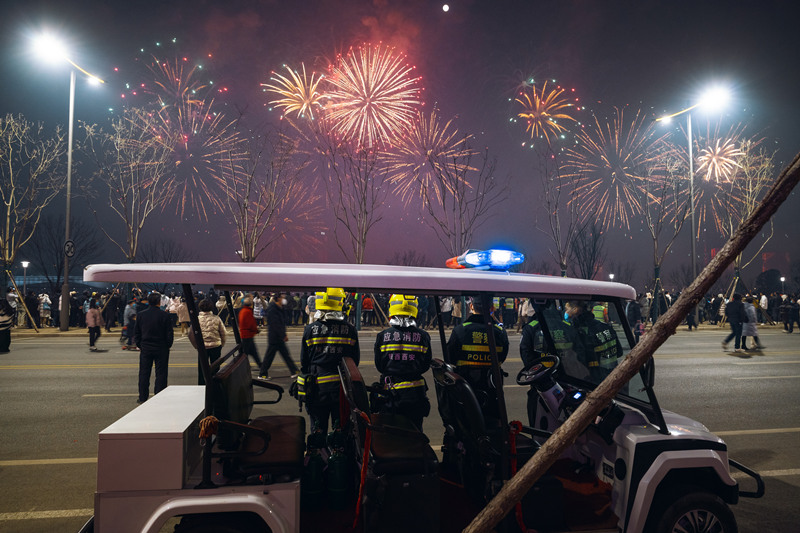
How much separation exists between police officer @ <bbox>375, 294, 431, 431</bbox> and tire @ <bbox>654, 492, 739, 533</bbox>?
8.20ft

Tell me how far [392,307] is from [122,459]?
3031 millimetres

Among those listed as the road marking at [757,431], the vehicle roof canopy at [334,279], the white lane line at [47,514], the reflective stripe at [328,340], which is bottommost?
the road marking at [757,431]

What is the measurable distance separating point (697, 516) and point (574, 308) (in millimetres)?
1712

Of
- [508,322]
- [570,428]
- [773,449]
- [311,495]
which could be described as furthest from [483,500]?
[508,322]

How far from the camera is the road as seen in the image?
15.2ft

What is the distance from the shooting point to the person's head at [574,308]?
4168 millimetres

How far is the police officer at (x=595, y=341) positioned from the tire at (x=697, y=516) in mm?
1022

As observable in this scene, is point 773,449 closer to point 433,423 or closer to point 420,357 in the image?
point 433,423

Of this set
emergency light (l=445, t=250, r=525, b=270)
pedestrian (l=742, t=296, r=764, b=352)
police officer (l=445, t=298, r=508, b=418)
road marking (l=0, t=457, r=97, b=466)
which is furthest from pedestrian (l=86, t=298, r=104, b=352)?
pedestrian (l=742, t=296, r=764, b=352)

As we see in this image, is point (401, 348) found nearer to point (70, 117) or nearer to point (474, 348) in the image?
point (474, 348)

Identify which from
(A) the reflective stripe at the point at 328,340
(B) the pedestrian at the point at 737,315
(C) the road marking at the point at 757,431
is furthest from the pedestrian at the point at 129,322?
(B) the pedestrian at the point at 737,315

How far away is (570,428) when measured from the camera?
2.16m

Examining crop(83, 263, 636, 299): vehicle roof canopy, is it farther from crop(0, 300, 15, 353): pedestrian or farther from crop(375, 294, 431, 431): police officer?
crop(0, 300, 15, 353): pedestrian

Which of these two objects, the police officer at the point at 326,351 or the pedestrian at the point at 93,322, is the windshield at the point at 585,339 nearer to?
the police officer at the point at 326,351
